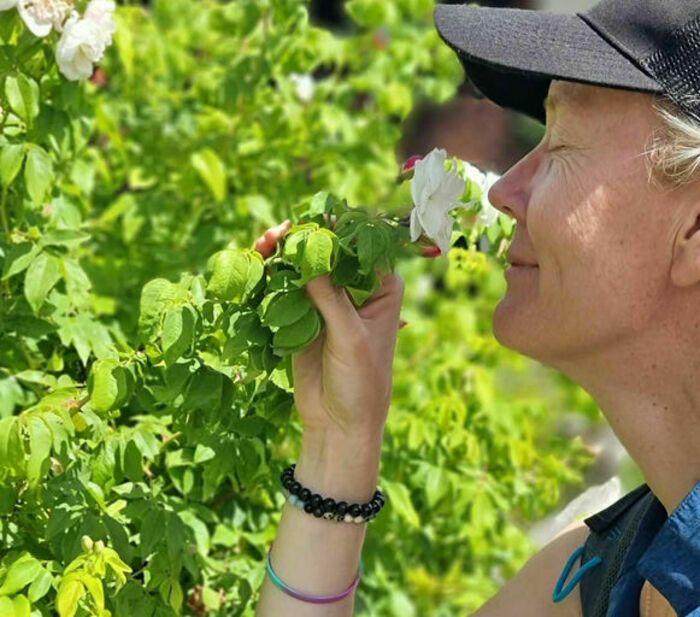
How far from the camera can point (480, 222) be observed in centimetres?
199

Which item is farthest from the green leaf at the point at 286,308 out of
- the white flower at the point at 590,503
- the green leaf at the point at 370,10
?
the green leaf at the point at 370,10

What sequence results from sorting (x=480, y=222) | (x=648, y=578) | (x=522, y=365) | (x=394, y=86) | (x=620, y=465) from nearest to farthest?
(x=648, y=578) → (x=480, y=222) → (x=394, y=86) → (x=522, y=365) → (x=620, y=465)

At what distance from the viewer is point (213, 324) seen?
1672 mm

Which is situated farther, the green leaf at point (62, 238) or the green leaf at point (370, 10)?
the green leaf at point (370, 10)

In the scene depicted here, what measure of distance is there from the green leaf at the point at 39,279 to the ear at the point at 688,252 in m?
0.89

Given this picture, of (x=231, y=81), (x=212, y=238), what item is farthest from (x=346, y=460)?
(x=231, y=81)

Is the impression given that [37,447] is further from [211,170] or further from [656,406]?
[211,170]

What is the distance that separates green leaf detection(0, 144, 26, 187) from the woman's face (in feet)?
2.51

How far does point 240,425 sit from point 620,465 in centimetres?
244

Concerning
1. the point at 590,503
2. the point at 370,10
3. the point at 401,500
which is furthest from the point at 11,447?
the point at 370,10

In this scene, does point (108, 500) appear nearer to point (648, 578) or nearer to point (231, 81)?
point (648, 578)

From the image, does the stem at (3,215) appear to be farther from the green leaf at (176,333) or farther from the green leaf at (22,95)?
the green leaf at (176,333)

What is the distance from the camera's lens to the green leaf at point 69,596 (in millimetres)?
1574

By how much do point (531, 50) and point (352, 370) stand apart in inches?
18.3
